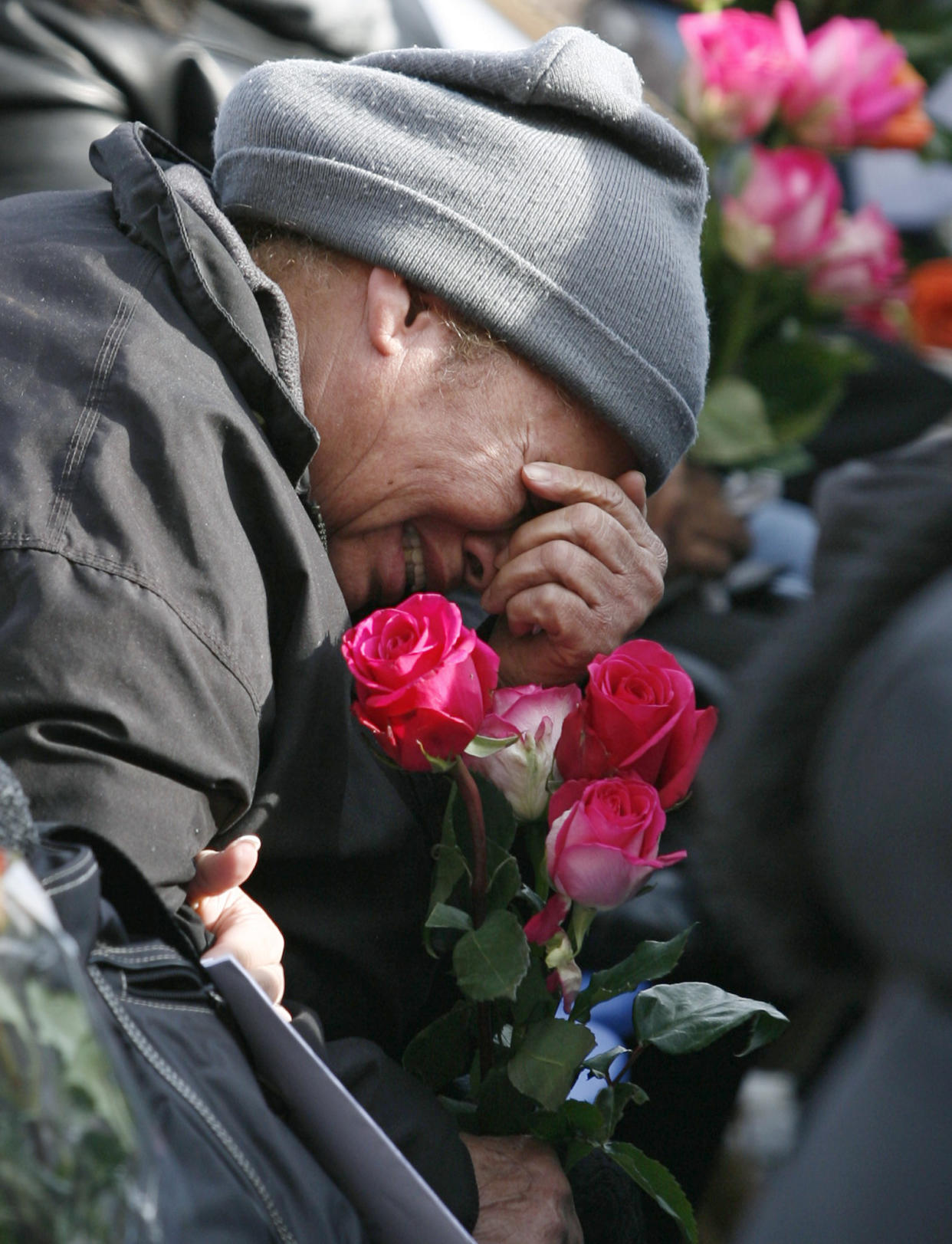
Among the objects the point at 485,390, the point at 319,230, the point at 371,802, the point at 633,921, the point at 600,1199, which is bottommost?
the point at 633,921

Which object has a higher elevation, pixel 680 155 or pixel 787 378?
pixel 680 155

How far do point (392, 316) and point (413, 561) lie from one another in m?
0.24

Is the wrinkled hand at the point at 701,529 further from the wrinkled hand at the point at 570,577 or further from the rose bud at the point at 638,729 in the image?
the rose bud at the point at 638,729

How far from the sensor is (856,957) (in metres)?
0.51

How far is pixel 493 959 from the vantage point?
2.97ft

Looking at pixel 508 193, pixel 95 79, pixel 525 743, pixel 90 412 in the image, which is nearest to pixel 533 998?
pixel 525 743

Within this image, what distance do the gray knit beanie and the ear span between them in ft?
0.07

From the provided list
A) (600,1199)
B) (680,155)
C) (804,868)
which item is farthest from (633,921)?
(804,868)

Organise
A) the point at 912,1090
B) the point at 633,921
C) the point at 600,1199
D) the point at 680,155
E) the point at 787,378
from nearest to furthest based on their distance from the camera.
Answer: the point at 912,1090, the point at 600,1199, the point at 680,155, the point at 633,921, the point at 787,378

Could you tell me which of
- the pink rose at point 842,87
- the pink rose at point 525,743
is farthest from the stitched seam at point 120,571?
the pink rose at point 842,87

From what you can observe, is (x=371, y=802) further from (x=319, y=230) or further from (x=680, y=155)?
(x=680, y=155)

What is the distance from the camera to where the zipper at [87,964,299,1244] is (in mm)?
660

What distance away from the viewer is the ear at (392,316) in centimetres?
119

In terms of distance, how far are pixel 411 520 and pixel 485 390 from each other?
5.8 inches
